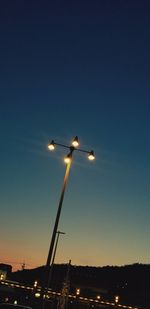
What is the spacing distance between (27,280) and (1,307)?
91.9m

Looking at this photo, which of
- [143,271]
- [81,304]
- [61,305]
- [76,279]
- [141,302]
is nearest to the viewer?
[61,305]

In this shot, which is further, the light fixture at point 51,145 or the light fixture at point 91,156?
the light fixture at point 91,156

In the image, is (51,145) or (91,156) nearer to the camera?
(51,145)

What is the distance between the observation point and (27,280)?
104188 mm

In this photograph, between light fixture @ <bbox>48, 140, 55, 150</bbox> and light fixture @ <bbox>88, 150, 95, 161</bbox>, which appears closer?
light fixture @ <bbox>48, 140, 55, 150</bbox>

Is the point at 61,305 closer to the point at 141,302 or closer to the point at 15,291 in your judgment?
the point at 15,291

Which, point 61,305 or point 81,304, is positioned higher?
point 81,304

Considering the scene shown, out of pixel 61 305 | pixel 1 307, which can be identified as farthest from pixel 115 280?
pixel 1 307

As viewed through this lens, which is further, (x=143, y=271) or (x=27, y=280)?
(x=143, y=271)

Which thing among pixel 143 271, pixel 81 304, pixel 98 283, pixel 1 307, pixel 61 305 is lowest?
pixel 1 307

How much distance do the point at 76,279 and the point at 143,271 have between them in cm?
2898

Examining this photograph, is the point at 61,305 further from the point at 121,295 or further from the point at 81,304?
the point at 121,295

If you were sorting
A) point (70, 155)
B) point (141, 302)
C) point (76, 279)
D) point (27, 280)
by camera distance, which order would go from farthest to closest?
1. point (27, 280)
2. point (76, 279)
3. point (141, 302)
4. point (70, 155)

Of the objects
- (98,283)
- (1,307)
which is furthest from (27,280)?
(1,307)
